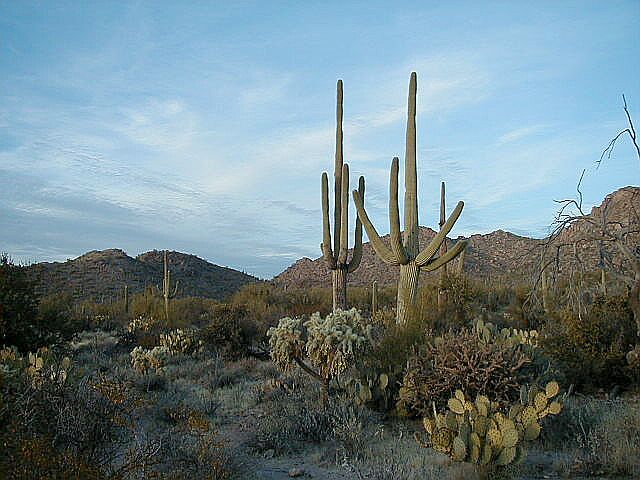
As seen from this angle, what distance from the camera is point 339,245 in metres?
17.7

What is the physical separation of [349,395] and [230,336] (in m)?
7.08

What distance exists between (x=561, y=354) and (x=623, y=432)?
412 centimetres

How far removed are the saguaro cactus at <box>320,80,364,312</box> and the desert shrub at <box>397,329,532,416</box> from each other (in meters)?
8.90

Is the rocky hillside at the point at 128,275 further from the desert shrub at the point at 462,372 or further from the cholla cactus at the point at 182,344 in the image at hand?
the desert shrub at the point at 462,372

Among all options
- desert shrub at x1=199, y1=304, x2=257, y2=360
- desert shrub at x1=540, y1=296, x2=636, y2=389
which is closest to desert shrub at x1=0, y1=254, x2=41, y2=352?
desert shrub at x1=199, y1=304, x2=257, y2=360

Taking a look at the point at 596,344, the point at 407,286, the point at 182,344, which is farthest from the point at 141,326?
the point at 596,344

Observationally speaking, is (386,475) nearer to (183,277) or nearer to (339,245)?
(339,245)

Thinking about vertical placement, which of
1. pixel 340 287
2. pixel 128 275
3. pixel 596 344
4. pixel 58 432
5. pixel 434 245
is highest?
pixel 128 275

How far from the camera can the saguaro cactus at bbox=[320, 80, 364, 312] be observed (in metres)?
17.6

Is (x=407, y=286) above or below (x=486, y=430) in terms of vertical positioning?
above

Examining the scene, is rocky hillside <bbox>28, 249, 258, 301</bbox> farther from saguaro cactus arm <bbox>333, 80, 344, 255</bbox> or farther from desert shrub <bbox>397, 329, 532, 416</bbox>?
desert shrub <bbox>397, 329, 532, 416</bbox>

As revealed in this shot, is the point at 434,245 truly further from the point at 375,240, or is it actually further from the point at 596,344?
the point at 596,344

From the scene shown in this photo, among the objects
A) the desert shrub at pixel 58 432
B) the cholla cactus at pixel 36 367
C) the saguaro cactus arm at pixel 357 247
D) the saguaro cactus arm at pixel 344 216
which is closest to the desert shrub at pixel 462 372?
the desert shrub at pixel 58 432

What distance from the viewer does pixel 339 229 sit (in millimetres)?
17812
